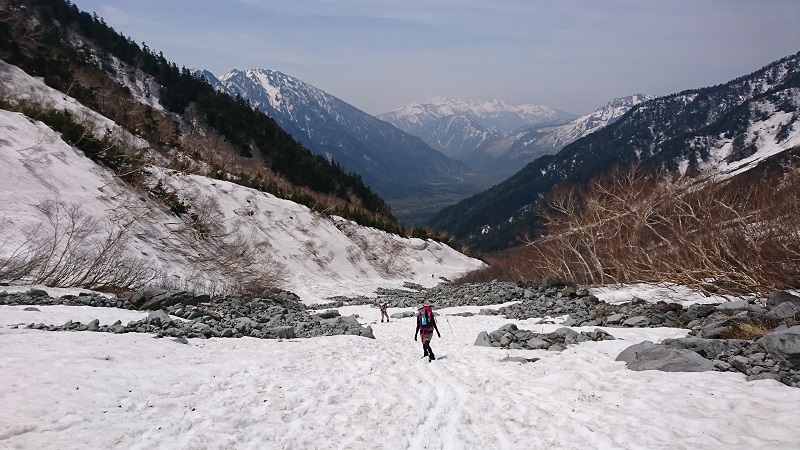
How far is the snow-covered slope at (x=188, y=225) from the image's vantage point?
746 inches

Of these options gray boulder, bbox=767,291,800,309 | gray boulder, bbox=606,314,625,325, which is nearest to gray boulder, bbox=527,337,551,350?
gray boulder, bbox=606,314,625,325

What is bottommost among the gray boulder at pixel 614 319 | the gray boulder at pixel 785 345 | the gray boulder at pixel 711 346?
the gray boulder at pixel 614 319

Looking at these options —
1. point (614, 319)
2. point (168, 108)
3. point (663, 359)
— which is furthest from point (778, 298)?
point (168, 108)

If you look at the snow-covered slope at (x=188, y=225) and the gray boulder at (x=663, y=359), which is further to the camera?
the snow-covered slope at (x=188, y=225)

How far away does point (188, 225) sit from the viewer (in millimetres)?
27062

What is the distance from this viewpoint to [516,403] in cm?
800

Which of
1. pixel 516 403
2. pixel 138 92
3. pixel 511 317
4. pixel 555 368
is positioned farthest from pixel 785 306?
pixel 138 92

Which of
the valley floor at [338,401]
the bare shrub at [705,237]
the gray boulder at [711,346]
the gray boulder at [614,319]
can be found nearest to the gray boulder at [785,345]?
the gray boulder at [711,346]

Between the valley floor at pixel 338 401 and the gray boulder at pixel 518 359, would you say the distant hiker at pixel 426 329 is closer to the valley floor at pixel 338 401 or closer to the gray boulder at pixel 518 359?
the valley floor at pixel 338 401

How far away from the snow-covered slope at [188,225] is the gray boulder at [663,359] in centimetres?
1889

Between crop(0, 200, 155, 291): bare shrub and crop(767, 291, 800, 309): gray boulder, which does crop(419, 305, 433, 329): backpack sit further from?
crop(0, 200, 155, 291): bare shrub

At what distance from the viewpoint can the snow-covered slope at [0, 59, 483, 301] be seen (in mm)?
18953

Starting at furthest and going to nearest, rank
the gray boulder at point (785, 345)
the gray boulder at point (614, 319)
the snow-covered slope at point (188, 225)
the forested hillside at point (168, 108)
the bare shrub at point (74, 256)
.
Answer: the forested hillside at point (168, 108) → the snow-covered slope at point (188, 225) → the bare shrub at point (74, 256) → the gray boulder at point (614, 319) → the gray boulder at point (785, 345)

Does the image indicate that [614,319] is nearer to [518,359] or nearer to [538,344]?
[538,344]
